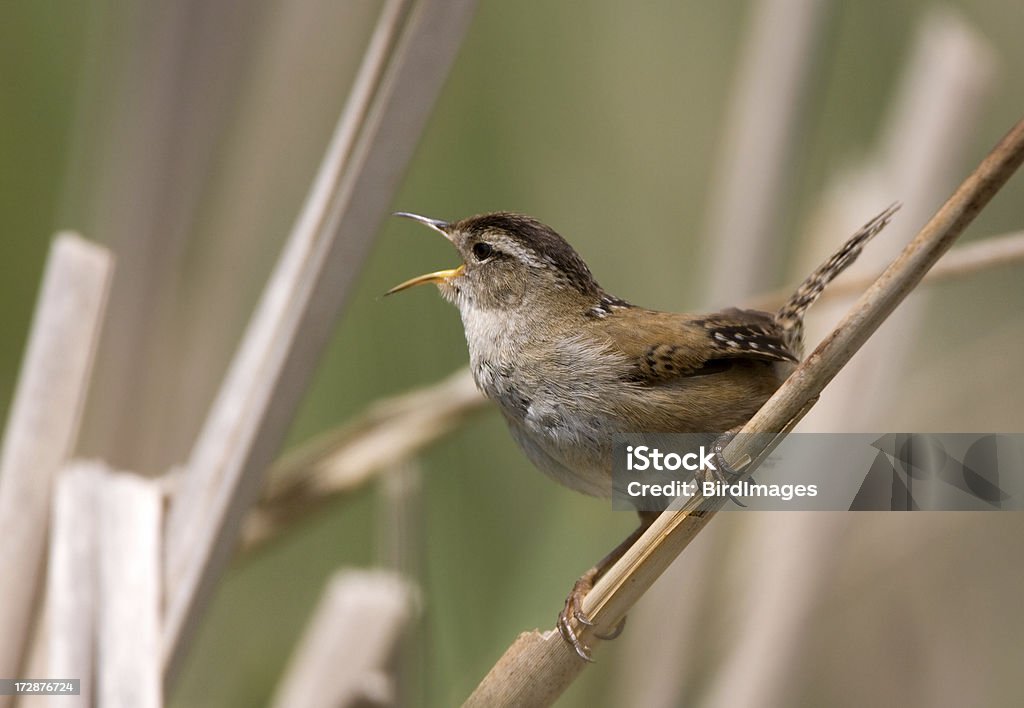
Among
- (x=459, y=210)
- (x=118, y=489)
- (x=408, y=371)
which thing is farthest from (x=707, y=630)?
(x=118, y=489)

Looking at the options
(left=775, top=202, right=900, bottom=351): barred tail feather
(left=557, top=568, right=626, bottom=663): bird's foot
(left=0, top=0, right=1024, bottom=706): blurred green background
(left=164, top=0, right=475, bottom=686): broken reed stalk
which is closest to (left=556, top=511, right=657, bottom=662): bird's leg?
(left=557, top=568, right=626, bottom=663): bird's foot

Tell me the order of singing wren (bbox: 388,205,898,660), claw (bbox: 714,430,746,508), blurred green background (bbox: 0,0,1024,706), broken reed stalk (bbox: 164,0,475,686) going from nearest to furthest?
claw (bbox: 714,430,746,508) < broken reed stalk (bbox: 164,0,475,686) < singing wren (bbox: 388,205,898,660) < blurred green background (bbox: 0,0,1024,706)

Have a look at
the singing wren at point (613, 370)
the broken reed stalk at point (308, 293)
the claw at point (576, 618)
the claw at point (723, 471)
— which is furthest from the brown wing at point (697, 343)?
the broken reed stalk at point (308, 293)

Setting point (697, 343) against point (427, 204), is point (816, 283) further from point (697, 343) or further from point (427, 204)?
point (427, 204)

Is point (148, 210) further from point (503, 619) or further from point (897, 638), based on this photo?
point (897, 638)

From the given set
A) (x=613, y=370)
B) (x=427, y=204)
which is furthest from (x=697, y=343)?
(x=427, y=204)

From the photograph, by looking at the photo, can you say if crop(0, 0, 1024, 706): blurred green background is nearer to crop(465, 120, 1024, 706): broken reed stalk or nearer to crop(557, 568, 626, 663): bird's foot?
crop(557, 568, 626, 663): bird's foot

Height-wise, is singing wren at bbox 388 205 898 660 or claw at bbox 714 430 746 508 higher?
singing wren at bbox 388 205 898 660
